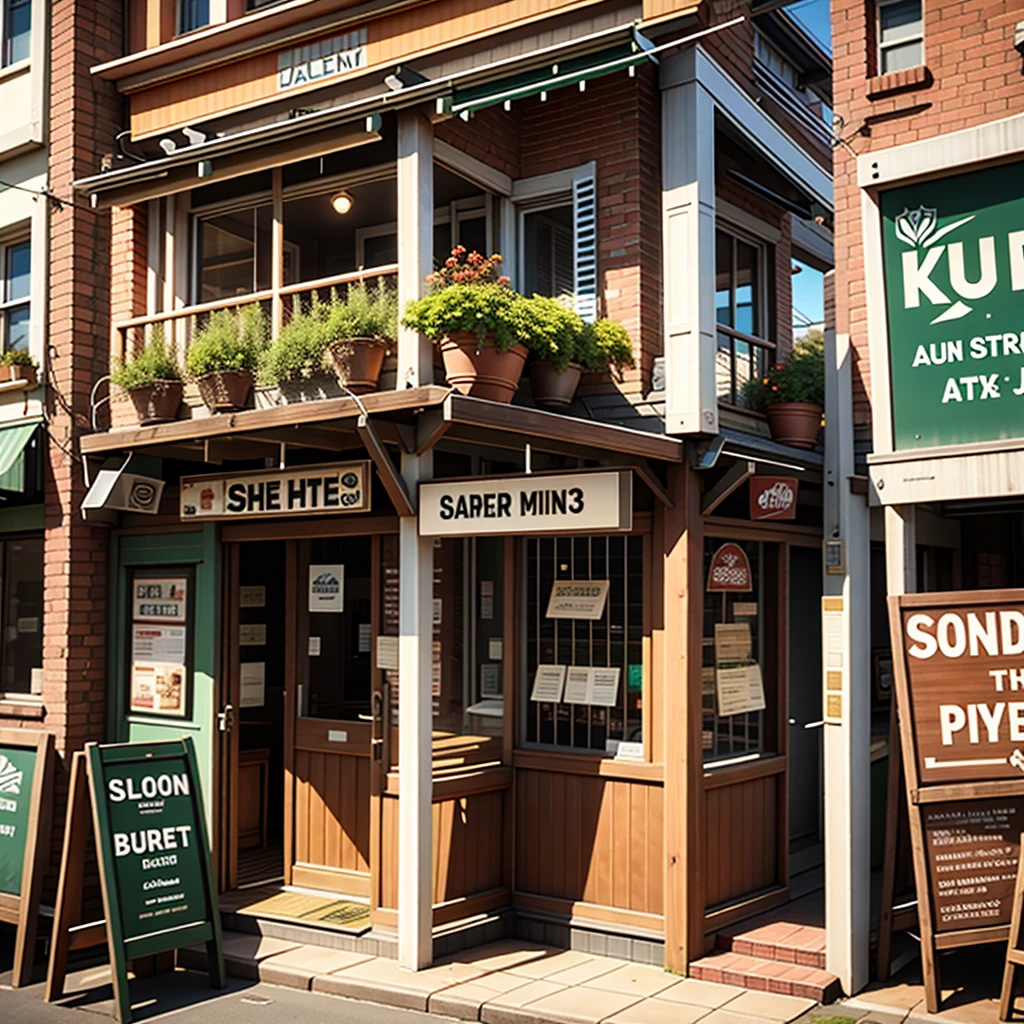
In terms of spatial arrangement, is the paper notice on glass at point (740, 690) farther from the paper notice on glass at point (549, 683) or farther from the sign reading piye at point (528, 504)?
the sign reading piye at point (528, 504)

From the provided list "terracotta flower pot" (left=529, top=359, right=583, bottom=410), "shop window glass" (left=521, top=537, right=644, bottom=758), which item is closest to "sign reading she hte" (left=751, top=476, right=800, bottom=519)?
"shop window glass" (left=521, top=537, right=644, bottom=758)

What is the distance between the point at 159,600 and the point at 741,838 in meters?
5.05

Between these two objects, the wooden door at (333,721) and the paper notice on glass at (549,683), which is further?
the wooden door at (333,721)

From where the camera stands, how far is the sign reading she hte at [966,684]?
7.17 metres

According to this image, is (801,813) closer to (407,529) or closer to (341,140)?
(407,529)

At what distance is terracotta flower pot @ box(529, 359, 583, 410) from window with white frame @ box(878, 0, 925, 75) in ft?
9.55

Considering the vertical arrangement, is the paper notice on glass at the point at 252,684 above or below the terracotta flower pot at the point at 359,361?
below

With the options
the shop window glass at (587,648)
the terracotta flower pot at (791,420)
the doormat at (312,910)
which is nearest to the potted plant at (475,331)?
the shop window glass at (587,648)

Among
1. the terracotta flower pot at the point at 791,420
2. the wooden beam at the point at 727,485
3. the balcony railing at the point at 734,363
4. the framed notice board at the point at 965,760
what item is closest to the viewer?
the framed notice board at the point at 965,760

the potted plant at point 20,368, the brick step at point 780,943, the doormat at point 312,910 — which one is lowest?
the brick step at point 780,943

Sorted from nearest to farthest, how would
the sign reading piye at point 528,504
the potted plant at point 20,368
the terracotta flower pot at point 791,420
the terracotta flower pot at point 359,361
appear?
the sign reading piye at point 528,504 → the terracotta flower pot at point 359,361 → the terracotta flower pot at point 791,420 → the potted plant at point 20,368

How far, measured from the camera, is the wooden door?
926 centimetres

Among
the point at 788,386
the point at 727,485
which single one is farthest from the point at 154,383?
the point at 788,386

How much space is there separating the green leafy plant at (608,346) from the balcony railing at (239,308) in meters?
1.47
